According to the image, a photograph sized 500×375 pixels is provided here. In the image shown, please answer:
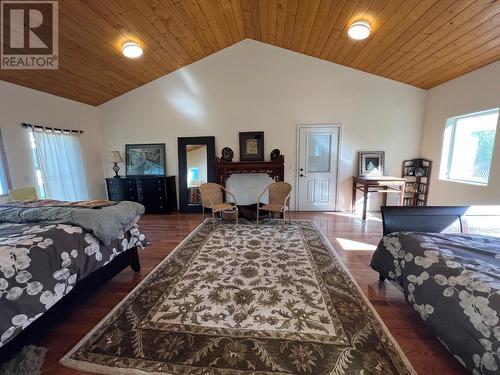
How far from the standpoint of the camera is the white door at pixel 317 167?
183 inches

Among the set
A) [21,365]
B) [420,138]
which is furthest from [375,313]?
[420,138]

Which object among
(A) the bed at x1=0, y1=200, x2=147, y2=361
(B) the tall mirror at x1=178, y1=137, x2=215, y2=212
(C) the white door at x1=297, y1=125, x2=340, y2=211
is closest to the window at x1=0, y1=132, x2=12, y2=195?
(A) the bed at x1=0, y1=200, x2=147, y2=361

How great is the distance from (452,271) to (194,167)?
4.50m

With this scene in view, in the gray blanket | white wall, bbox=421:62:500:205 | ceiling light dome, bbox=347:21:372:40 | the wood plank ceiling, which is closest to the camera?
the gray blanket

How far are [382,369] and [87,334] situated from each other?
199 centimetres

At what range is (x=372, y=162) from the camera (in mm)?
4566

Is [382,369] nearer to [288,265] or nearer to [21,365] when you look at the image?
[288,265]

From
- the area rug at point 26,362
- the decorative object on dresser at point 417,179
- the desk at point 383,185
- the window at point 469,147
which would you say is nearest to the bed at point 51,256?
the area rug at point 26,362

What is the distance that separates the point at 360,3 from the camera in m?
2.51

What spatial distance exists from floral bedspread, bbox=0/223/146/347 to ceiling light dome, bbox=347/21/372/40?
3745mm

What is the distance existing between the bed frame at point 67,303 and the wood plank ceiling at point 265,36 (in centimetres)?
278

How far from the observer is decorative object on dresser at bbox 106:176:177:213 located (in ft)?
15.5

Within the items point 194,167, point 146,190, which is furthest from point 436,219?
point 146,190

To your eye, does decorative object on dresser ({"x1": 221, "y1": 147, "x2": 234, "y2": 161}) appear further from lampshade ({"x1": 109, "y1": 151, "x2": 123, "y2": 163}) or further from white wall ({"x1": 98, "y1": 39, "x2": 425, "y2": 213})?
lampshade ({"x1": 109, "y1": 151, "x2": 123, "y2": 163})
